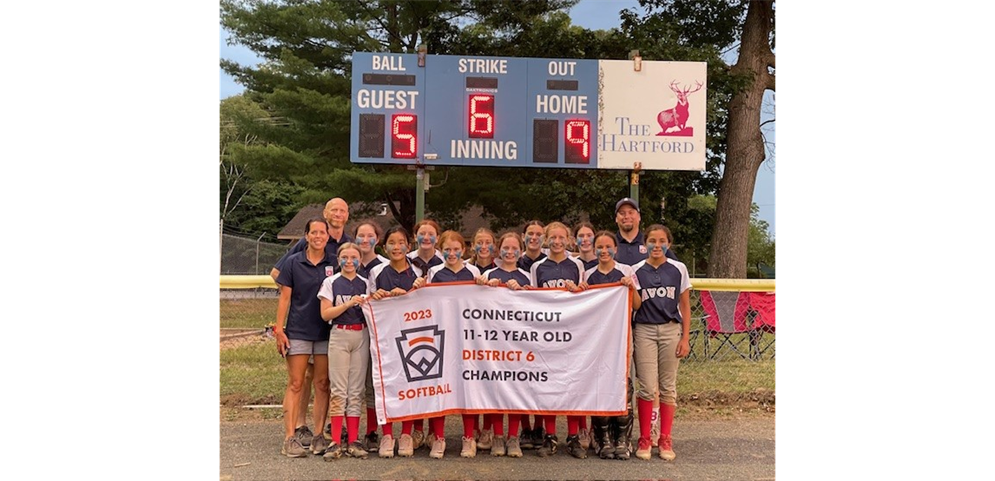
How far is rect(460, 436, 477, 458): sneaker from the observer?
21.0 feet

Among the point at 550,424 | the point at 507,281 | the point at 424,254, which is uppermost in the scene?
the point at 424,254

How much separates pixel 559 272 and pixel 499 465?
1.74 meters

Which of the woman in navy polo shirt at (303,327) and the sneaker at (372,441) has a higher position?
the woman in navy polo shirt at (303,327)

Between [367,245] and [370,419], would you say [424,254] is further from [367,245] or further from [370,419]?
[370,419]

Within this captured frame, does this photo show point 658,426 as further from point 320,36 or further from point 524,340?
point 320,36

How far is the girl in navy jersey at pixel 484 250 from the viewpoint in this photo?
684 centimetres

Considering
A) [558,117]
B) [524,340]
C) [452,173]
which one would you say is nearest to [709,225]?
[452,173]

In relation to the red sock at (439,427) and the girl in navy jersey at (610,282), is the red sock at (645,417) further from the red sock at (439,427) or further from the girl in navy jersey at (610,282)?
the red sock at (439,427)

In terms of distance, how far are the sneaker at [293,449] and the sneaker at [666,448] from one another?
121 inches

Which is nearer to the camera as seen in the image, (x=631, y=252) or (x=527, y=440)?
(x=527, y=440)

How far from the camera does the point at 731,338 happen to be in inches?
400

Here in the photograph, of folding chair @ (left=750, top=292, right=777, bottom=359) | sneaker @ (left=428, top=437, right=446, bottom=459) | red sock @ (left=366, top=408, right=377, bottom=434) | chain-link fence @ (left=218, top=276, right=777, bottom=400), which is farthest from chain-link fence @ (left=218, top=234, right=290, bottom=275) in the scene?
sneaker @ (left=428, top=437, right=446, bottom=459)

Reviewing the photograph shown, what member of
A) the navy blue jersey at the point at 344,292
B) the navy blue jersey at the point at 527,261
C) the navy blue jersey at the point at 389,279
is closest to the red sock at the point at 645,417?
the navy blue jersey at the point at 527,261

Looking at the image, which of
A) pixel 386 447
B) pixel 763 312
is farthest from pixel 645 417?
pixel 763 312
